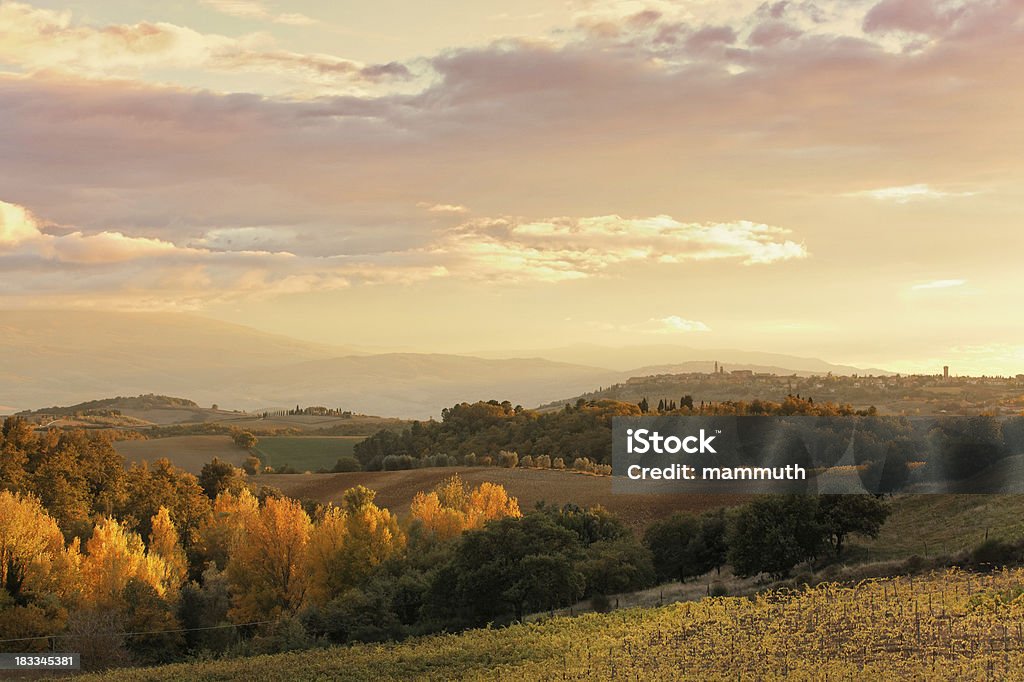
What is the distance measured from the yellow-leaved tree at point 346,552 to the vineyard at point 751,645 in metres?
21.4

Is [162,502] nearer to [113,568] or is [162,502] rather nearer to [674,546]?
[113,568]

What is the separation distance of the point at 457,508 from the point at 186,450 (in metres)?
69.0

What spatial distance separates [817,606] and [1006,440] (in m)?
53.5

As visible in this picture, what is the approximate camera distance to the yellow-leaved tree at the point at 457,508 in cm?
8675

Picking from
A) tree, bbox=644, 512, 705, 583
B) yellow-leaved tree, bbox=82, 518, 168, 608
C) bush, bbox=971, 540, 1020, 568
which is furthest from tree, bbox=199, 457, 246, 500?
bush, bbox=971, 540, 1020, 568

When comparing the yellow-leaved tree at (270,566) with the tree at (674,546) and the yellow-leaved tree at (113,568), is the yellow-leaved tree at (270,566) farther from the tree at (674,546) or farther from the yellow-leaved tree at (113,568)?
the tree at (674,546)

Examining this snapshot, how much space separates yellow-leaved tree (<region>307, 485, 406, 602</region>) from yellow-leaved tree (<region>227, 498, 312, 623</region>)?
1220 mm

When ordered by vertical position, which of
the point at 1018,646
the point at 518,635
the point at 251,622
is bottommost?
the point at 251,622

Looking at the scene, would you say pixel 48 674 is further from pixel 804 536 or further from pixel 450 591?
pixel 804 536

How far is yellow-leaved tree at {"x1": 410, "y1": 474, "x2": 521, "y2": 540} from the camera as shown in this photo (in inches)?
3415

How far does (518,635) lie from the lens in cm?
4647

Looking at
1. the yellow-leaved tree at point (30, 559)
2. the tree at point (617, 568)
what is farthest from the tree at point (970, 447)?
the yellow-leaved tree at point (30, 559)

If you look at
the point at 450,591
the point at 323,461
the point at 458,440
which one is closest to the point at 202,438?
the point at 323,461

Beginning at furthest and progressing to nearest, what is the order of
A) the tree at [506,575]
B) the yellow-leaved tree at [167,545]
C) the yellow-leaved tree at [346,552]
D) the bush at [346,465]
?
the bush at [346,465] < the yellow-leaved tree at [167,545] < the yellow-leaved tree at [346,552] < the tree at [506,575]
